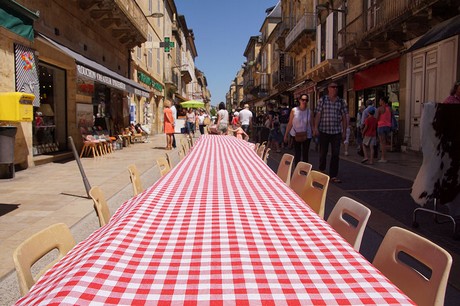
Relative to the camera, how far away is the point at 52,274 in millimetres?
1401

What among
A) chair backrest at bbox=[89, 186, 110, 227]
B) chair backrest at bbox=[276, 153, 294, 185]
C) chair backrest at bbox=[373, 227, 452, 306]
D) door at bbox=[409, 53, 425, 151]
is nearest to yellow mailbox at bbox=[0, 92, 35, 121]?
chair backrest at bbox=[89, 186, 110, 227]

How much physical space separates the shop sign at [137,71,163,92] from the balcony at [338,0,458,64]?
1124cm

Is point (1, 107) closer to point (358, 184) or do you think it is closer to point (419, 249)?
point (419, 249)

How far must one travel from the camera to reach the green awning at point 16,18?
4.61m

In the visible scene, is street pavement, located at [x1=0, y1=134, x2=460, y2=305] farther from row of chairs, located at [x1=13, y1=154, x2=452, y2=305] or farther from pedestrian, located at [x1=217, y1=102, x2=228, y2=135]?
pedestrian, located at [x1=217, y1=102, x2=228, y2=135]

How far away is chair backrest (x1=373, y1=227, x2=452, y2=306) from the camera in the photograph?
4.93ft

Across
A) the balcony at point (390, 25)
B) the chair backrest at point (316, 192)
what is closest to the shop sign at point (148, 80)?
the balcony at point (390, 25)

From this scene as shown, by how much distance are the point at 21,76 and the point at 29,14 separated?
13.9ft

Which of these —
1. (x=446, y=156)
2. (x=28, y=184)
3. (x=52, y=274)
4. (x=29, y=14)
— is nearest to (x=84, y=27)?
(x=28, y=184)

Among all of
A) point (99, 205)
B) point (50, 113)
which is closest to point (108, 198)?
point (99, 205)

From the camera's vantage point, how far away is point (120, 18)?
50.3ft

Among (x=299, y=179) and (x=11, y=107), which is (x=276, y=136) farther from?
(x=299, y=179)

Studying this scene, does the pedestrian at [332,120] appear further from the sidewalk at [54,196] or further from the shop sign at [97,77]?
the shop sign at [97,77]

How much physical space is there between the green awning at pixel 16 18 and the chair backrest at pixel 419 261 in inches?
184
